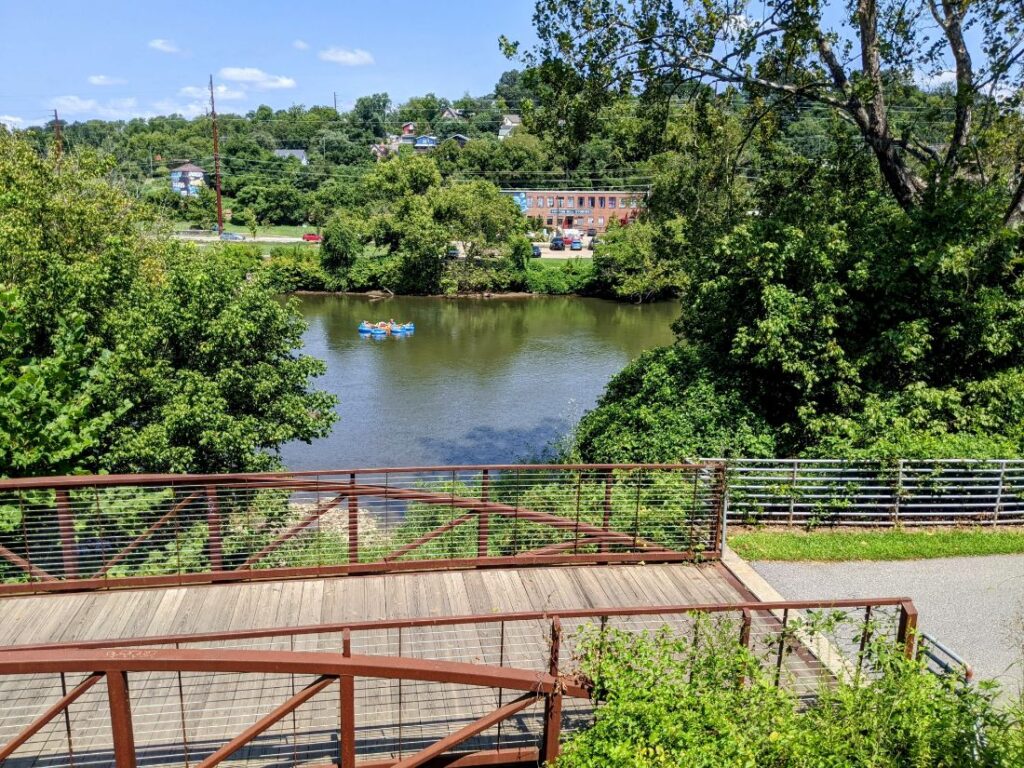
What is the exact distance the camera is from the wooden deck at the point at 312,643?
19.4ft

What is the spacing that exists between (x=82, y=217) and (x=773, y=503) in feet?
49.9

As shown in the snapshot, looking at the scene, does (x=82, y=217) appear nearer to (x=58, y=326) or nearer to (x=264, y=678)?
(x=58, y=326)

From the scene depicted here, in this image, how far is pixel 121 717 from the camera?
15.9 feet

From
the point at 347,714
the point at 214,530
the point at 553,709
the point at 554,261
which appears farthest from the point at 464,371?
the point at 347,714

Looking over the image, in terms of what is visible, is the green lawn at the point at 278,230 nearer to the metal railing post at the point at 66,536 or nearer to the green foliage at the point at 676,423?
the green foliage at the point at 676,423

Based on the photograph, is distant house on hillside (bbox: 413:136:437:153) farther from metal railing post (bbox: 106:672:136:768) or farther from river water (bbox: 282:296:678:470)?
metal railing post (bbox: 106:672:136:768)

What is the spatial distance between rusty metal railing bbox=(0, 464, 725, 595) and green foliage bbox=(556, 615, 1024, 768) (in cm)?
261

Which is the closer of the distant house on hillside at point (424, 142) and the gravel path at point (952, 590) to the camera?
the gravel path at point (952, 590)

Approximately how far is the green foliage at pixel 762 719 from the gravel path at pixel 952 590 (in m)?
2.54

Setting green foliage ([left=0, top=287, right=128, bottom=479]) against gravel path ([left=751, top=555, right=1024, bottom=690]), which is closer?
gravel path ([left=751, top=555, right=1024, bottom=690])

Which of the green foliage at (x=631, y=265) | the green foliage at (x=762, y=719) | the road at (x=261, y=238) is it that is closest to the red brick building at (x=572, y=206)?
the road at (x=261, y=238)

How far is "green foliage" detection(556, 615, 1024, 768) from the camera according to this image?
16.4 feet

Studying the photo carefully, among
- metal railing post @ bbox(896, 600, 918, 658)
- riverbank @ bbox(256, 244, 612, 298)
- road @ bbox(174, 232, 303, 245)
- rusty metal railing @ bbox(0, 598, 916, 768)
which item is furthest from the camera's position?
road @ bbox(174, 232, 303, 245)

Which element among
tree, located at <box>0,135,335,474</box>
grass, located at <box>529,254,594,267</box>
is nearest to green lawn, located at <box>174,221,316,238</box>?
grass, located at <box>529,254,594,267</box>
